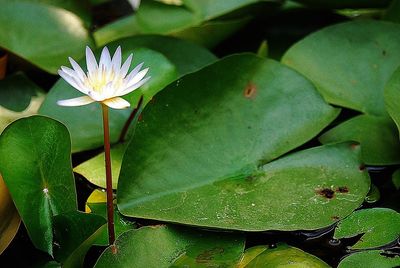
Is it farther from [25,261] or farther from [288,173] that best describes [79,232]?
[288,173]

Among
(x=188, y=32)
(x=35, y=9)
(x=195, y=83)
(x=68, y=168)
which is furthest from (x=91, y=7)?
(x=68, y=168)

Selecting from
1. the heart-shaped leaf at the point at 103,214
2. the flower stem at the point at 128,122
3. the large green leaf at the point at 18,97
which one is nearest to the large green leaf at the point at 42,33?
the large green leaf at the point at 18,97

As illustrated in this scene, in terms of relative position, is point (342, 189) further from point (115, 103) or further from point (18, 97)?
point (18, 97)

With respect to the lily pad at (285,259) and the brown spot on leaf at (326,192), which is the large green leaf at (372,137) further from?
the lily pad at (285,259)

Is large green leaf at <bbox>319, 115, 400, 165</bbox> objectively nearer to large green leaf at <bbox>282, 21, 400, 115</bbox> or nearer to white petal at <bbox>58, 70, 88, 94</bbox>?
large green leaf at <bbox>282, 21, 400, 115</bbox>

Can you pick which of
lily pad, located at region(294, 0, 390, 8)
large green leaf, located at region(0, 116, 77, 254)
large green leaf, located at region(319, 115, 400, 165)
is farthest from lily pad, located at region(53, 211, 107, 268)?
lily pad, located at region(294, 0, 390, 8)

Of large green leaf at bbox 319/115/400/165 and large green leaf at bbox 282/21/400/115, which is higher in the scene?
large green leaf at bbox 282/21/400/115
